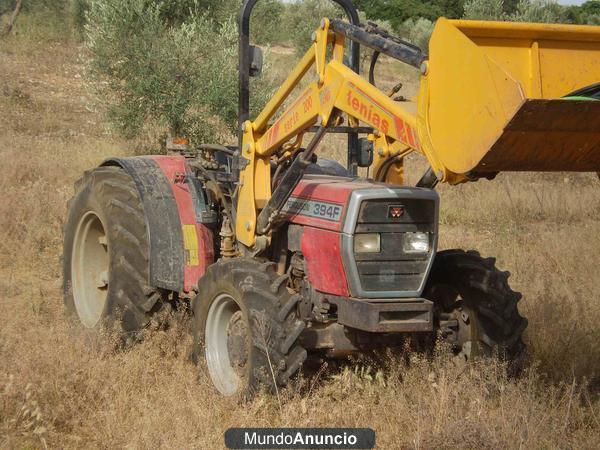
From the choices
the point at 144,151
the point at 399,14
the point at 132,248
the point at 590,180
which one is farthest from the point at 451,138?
the point at 399,14

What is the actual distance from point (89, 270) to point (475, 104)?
404cm

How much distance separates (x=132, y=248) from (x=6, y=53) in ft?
60.1

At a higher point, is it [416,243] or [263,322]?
[416,243]

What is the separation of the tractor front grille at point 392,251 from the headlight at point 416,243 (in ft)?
0.06

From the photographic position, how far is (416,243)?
466cm

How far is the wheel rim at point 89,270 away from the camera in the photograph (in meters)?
6.36

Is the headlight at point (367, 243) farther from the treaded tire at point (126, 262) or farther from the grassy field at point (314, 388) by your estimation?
the treaded tire at point (126, 262)

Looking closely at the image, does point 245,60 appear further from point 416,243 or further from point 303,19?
point 303,19

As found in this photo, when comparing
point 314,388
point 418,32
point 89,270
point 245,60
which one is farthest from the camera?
point 418,32

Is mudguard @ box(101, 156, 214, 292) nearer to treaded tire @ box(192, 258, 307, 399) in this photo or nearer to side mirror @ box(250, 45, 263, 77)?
treaded tire @ box(192, 258, 307, 399)

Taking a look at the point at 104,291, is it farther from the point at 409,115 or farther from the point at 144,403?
the point at 409,115

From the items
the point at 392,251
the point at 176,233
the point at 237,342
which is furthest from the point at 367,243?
the point at 176,233

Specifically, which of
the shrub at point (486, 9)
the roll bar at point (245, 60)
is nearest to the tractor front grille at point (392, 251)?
the roll bar at point (245, 60)

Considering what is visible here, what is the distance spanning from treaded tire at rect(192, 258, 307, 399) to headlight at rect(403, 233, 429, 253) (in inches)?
29.0
